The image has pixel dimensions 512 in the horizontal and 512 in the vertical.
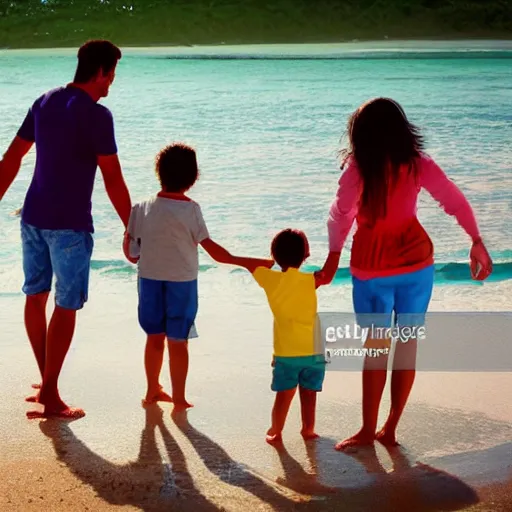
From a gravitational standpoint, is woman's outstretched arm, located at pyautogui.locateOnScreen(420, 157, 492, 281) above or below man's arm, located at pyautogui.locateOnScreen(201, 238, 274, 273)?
above

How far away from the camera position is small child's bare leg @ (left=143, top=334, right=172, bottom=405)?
130 inches

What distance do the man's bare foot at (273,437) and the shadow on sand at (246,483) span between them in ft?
0.13

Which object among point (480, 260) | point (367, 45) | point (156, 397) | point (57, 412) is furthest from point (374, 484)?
point (367, 45)

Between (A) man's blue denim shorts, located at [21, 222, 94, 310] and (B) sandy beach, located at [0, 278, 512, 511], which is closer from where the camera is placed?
(B) sandy beach, located at [0, 278, 512, 511]

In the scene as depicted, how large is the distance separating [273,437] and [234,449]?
0.42 ft

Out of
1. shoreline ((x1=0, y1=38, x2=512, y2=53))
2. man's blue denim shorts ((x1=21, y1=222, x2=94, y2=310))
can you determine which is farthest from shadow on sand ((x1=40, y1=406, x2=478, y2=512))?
shoreline ((x1=0, y1=38, x2=512, y2=53))

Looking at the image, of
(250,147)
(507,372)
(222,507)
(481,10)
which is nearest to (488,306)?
(507,372)

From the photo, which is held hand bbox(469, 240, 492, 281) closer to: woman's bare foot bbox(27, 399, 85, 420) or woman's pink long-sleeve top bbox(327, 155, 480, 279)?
woman's pink long-sleeve top bbox(327, 155, 480, 279)

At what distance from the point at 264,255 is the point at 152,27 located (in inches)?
1060

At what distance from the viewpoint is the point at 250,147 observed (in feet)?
50.2

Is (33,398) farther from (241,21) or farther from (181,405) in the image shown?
(241,21)

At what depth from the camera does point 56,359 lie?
10.8 ft

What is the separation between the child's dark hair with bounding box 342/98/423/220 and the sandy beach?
71 cm

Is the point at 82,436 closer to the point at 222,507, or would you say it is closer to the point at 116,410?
the point at 116,410
